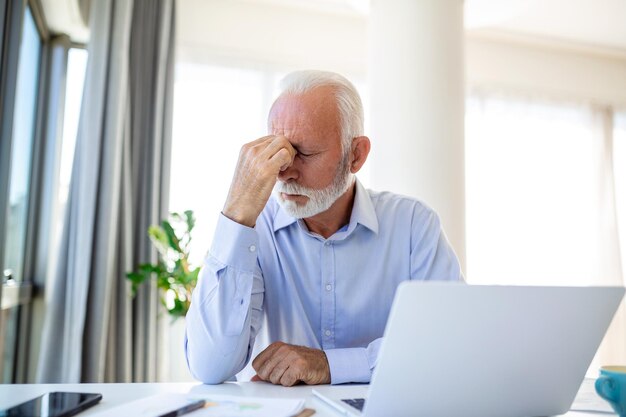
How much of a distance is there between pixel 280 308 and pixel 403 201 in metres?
0.46

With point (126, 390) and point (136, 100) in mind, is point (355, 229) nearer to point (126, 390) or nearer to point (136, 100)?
point (126, 390)

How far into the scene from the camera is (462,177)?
325 cm

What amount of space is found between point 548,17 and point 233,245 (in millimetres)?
4199

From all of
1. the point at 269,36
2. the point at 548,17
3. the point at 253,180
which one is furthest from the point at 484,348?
the point at 548,17

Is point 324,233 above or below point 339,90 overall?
below

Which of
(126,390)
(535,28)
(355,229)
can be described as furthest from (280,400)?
(535,28)

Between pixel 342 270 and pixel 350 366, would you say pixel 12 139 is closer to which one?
pixel 342 270

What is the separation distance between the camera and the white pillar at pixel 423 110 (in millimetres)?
3184

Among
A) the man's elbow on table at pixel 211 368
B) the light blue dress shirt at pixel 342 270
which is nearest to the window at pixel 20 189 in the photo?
the light blue dress shirt at pixel 342 270

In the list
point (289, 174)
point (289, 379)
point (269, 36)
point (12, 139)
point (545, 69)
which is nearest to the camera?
point (289, 379)

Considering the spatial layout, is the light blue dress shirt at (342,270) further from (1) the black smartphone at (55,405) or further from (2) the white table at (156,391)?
(1) the black smartphone at (55,405)

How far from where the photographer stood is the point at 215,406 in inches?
33.5

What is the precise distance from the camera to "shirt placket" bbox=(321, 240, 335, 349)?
1.43 m

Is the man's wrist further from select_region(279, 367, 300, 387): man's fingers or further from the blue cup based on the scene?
the blue cup
